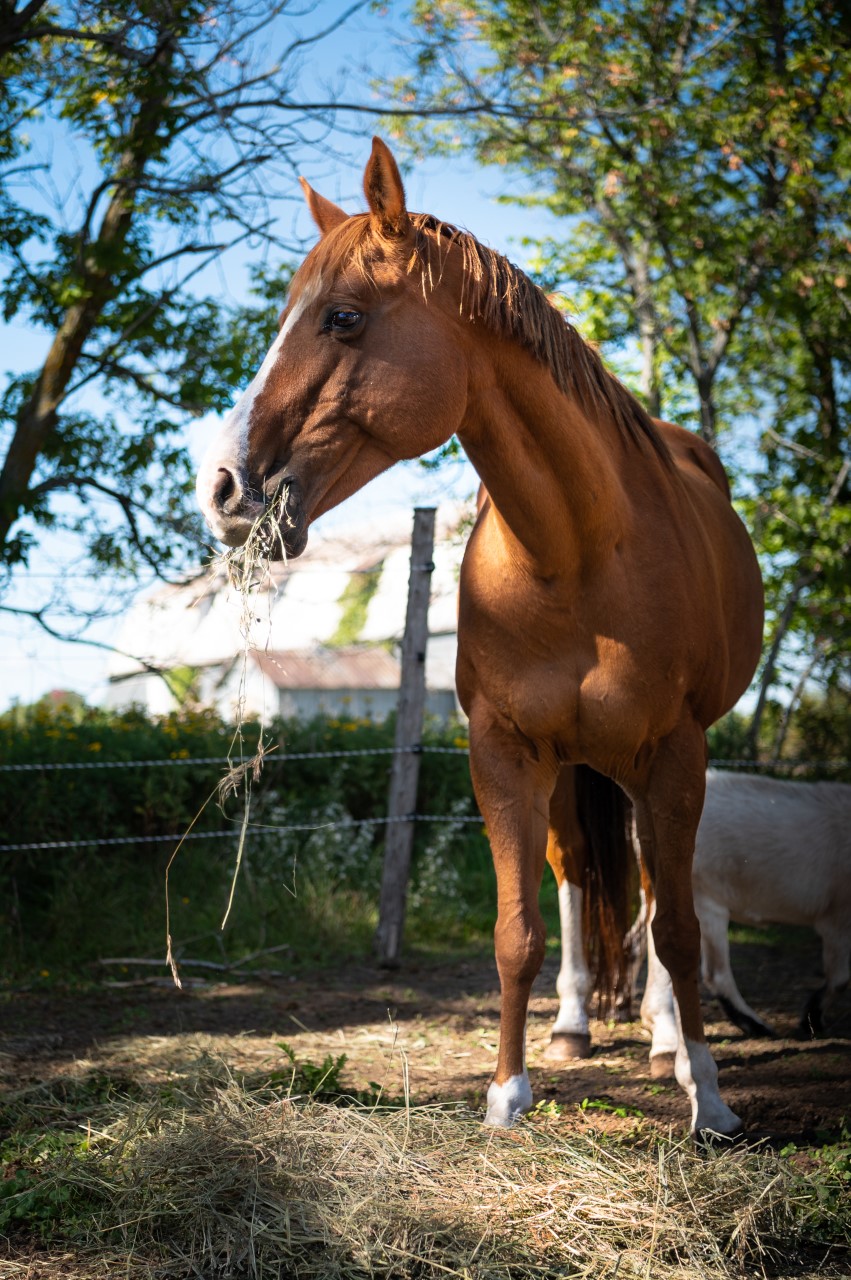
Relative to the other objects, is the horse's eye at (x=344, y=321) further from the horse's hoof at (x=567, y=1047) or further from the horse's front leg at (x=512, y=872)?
the horse's hoof at (x=567, y=1047)

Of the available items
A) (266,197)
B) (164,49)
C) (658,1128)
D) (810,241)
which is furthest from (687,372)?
(658,1128)

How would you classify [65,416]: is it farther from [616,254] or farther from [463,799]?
[616,254]

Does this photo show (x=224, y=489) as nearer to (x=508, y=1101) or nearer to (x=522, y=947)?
(x=522, y=947)

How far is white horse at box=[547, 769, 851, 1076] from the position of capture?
4.21 meters

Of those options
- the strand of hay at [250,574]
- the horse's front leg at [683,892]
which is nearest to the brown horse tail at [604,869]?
the horse's front leg at [683,892]

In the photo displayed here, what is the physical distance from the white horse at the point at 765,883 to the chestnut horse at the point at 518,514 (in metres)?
1.20

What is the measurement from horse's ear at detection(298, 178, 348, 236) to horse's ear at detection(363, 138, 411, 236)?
0.34m

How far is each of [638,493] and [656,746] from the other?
0.75 metres

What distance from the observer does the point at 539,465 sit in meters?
2.81

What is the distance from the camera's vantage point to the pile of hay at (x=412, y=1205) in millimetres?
2164

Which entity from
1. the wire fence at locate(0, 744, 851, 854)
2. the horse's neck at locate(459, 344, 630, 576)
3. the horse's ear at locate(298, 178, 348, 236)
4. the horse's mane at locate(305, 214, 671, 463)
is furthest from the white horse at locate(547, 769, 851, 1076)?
the horse's ear at locate(298, 178, 348, 236)

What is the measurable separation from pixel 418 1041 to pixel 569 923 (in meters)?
0.76

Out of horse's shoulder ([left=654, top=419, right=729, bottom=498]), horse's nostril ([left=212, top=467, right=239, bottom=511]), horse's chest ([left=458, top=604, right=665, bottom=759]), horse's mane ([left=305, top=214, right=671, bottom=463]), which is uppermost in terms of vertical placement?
horse's shoulder ([left=654, top=419, right=729, bottom=498])

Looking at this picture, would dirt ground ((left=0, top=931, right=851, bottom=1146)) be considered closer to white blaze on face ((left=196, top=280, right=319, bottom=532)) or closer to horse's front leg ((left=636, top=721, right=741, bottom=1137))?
horse's front leg ((left=636, top=721, right=741, bottom=1137))
